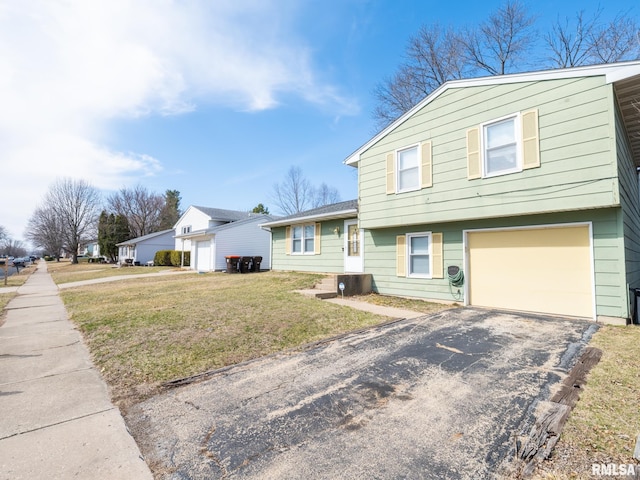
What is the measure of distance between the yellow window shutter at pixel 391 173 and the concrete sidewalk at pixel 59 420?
7.97 metres

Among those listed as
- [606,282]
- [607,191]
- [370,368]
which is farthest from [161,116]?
[606,282]

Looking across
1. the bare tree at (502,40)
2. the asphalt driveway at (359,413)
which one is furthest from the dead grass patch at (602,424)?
the bare tree at (502,40)

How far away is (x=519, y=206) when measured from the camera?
6.56 meters

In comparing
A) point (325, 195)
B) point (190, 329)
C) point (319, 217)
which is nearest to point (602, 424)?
point (190, 329)

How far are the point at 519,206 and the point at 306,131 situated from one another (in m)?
12.6

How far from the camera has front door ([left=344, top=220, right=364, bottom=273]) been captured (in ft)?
37.3

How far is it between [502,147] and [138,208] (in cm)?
5322

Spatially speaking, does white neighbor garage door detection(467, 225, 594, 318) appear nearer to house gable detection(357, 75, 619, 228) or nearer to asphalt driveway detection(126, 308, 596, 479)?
house gable detection(357, 75, 619, 228)

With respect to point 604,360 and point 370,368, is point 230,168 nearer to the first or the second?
point 370,368

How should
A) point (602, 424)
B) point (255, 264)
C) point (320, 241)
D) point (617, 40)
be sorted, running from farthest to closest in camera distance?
point (255, 264) → point (320, 241) → point (617, 40) → point (602, 424)

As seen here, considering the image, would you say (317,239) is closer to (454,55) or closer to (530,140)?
(530,140)

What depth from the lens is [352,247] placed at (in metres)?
11.7

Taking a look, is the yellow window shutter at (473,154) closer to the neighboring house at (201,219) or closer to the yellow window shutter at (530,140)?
the yellow window shutter at (530,140)

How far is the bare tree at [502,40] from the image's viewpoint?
14969 mm
